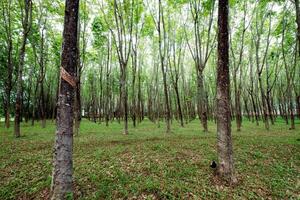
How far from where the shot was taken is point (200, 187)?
3.59 metres

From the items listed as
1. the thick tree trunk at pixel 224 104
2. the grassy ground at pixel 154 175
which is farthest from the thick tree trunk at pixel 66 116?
the thick tree trunk at pixel 224 104

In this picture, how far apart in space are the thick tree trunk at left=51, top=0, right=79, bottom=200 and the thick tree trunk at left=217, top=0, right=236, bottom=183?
3606 millimetres

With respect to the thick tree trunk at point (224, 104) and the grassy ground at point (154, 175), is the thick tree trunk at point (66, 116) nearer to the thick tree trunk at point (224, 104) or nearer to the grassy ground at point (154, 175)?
the grassy ground at point (154, 175)

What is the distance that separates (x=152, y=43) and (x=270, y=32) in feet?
41.0

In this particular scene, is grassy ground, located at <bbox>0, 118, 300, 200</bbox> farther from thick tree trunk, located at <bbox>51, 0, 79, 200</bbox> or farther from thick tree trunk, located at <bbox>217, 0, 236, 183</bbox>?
thick tree trunk, located at <bbox>51, 0, 79, 200</bbox>

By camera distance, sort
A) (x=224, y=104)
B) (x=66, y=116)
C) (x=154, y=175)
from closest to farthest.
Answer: (x=66, y=116) → (x=224, y=104) → (x=154, y=175)

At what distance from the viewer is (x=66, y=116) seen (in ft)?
9.57

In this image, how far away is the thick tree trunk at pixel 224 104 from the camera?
373 cm

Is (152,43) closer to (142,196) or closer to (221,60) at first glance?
(221,60)

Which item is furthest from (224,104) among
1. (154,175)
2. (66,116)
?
(66,116)

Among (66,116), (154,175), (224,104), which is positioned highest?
(224,104)

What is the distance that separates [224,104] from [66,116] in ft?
12.4

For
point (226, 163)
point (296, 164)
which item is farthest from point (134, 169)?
point (296, 164)

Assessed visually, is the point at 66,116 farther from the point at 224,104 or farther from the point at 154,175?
the point at 224,104
